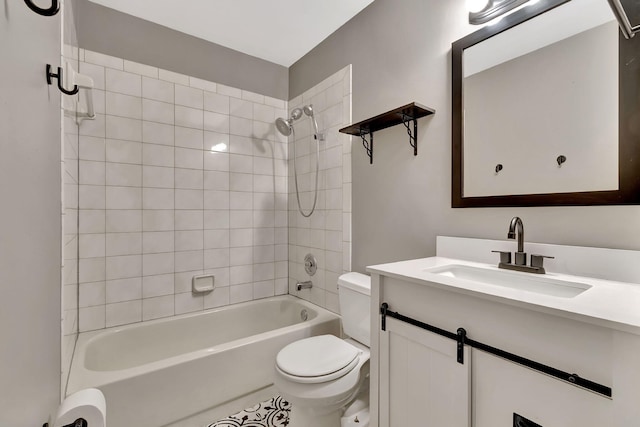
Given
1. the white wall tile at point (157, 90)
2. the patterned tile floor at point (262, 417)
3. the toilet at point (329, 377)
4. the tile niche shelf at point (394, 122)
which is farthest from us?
the white wall tile at point (157, 90)

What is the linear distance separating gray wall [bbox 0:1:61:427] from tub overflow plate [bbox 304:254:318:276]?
1659 millimetres

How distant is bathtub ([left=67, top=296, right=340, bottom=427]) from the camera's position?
1349mm

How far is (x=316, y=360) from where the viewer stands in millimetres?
1358

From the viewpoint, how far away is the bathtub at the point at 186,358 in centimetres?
135

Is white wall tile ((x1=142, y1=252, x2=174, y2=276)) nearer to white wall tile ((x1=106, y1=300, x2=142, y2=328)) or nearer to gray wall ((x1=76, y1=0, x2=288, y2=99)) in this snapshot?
white wall tile ((x1=106, y1=300, x2=142, y2=328))

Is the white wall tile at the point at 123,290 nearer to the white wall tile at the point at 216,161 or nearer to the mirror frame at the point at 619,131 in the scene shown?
the white wall tile at the point at 216,161

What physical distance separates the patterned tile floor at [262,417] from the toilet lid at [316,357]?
1.59ft

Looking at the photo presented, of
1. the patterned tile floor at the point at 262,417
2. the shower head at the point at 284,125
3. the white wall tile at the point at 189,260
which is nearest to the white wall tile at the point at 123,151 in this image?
the white wall tile at the point at 189,260

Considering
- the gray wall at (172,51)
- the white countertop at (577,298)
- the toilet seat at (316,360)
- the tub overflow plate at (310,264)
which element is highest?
the gray wall at (172,51)

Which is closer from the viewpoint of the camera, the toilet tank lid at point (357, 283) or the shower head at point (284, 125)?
the toilet tank lid at point (357, 283)

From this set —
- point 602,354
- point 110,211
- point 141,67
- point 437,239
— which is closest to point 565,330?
point 602,354

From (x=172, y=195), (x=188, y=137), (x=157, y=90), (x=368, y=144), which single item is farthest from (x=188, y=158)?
(x=368, y=144)

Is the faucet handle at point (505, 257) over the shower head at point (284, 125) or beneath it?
beneath

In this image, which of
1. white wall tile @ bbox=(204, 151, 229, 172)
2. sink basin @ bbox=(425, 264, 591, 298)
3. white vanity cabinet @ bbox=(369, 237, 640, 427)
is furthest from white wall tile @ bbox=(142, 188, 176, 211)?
sink basin @ bbox=(425, 264, 591, 298)
